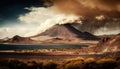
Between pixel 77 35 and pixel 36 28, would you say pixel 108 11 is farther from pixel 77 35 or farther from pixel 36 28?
pixel 36 28

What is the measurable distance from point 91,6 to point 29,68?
12.4ft

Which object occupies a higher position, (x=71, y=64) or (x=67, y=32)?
(x=67, y=32)

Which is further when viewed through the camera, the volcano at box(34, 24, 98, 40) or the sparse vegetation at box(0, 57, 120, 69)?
the volcano at box(34, 24, 98, 40)

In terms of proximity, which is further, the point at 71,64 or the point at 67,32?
the point at 67,32

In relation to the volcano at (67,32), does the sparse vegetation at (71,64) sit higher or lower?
lower

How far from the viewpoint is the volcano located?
1720cm

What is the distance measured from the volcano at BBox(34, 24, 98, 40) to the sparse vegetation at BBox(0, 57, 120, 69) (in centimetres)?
107

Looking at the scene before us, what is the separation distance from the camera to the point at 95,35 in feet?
57.0

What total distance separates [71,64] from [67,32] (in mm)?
1973

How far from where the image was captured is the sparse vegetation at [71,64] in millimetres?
16312

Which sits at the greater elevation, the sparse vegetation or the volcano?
the volcano

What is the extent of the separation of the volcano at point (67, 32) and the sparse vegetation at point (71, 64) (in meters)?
1.07

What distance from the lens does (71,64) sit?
54.0ft

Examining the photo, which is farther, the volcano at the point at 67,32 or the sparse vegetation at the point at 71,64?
the volcano at the point at 67,32
